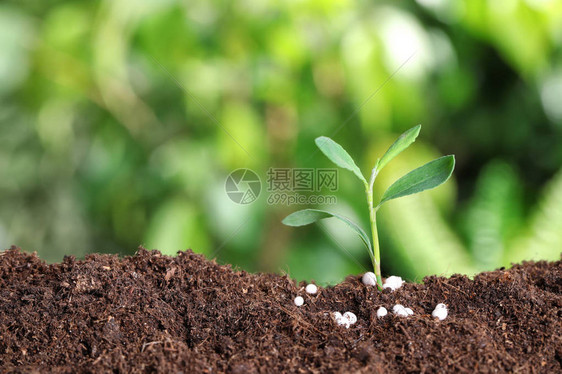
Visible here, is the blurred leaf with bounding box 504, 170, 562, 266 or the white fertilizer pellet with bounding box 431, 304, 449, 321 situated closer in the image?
the white fertilizer pellet with bounding box 431, 304, 449, 321

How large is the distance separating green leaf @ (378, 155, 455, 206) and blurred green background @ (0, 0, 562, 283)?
2.00ft

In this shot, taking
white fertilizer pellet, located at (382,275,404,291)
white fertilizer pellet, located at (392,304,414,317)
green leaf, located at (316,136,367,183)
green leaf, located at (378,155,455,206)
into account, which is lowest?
white fertilizer pellet, located at (392,304,414,317)

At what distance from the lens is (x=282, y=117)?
1.41 meters

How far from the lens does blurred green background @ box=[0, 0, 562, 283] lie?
1.16 meters

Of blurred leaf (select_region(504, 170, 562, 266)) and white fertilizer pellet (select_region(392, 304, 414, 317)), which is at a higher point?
blurred leaf (select_region(504, 170, 562, 266))

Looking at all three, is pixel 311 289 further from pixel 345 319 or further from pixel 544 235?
pixel 544 235

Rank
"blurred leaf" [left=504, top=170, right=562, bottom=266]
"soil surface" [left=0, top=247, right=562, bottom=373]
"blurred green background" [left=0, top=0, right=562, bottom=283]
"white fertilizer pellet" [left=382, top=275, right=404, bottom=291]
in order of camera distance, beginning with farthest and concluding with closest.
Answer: "blurred leaf" [left=504, top=170, right=562, bottom=266] < "blurred green background" [left=0, top=0, right=562, bottom=283] < "white fertilizer pellet" [left=382, top=275, right=404, bottom=291] < "soil surface" [left=0, top=247, right=562, bottom=373]

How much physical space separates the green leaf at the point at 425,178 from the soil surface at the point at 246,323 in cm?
10

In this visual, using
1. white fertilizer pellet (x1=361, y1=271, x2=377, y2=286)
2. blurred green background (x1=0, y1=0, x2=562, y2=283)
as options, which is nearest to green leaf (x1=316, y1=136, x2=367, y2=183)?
white fertilizer pellet (x1=361, y1=271, x2=377, y2=286)

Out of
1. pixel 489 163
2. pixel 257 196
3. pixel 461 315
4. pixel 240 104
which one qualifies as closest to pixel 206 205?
pixel 257 196

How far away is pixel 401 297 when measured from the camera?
0.51 meters

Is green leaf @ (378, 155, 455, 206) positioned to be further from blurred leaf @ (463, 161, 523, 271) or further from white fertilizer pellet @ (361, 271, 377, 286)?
blurred leaf @ (463, 161, 523, 271)

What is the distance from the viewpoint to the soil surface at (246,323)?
0.42 metres

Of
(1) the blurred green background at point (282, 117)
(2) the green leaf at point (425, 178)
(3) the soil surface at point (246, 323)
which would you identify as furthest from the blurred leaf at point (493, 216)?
(2) the green leaf at point (425, 178)
